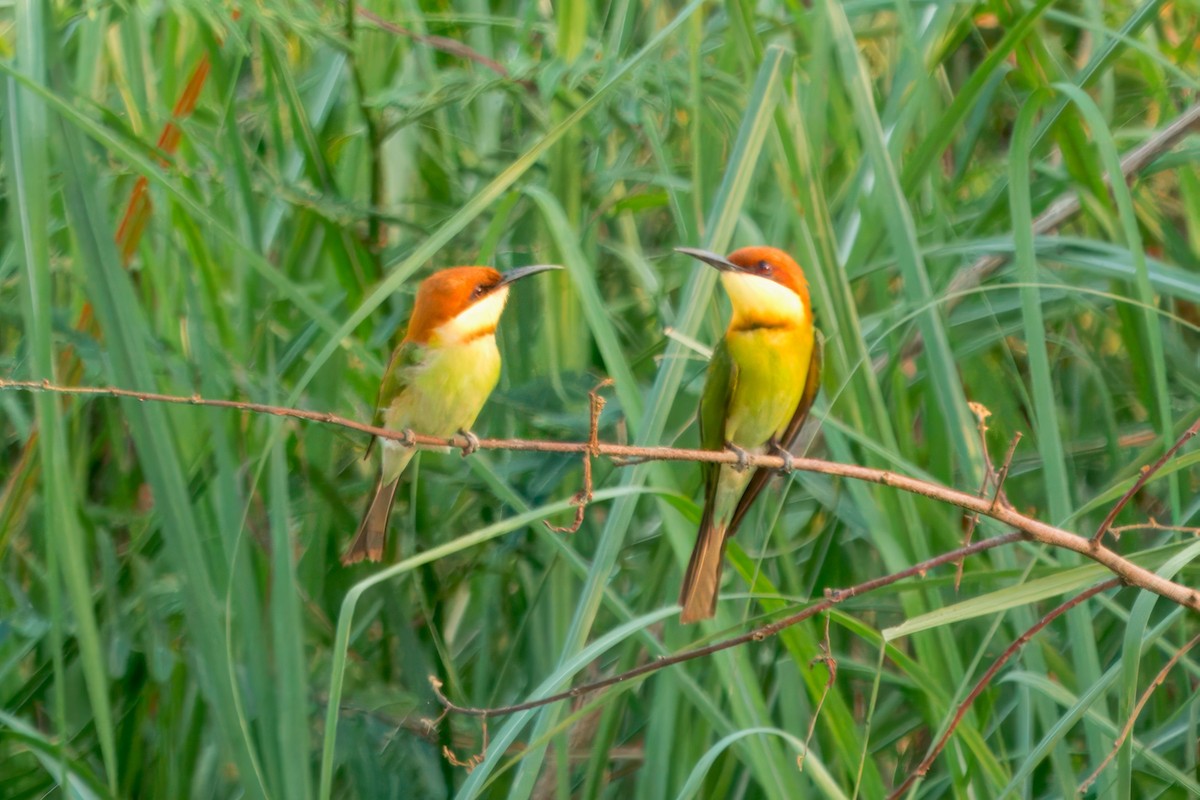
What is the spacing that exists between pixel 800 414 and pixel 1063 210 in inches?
Result: 22.8

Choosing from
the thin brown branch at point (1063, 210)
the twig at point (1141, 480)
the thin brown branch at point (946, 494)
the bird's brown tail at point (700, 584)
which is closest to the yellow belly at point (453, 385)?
the bird's brown tail at point (700, 584)

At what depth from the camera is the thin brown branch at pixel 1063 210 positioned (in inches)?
80.5

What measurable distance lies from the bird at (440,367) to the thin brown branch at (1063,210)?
63 centimetres

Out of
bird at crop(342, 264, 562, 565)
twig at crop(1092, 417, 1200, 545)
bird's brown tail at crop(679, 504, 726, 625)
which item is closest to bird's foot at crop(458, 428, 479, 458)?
bird at crop(342, 264, 562, 565)

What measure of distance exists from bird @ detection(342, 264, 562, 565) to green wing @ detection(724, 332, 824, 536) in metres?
0.45

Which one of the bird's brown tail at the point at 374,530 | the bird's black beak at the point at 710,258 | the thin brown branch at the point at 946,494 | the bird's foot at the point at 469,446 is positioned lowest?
the bird's brown tail at the point at 374,530

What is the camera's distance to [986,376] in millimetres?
2145

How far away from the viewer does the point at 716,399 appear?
2.29 m

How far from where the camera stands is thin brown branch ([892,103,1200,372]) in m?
2.04

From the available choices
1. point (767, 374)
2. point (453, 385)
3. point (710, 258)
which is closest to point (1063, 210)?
point (767, 374)

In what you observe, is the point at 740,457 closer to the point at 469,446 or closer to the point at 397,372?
the point at 469,446

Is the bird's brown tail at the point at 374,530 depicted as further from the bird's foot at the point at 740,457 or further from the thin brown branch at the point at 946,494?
the thin brown branch at the point at 946,494

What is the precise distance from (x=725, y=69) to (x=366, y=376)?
0.82 metres

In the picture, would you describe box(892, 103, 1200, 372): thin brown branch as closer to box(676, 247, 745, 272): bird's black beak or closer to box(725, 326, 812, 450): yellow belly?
box(725, 326, 812, 450): yellow belly
